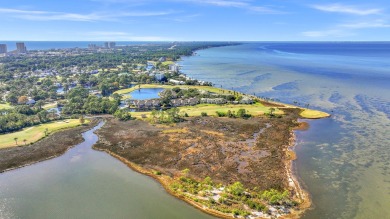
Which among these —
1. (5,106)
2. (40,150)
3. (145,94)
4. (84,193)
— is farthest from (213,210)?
(5,106)

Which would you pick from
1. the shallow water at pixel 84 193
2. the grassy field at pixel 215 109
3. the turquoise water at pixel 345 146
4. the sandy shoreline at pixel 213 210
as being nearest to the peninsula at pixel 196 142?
the sandy shoreline at pixel 213 210

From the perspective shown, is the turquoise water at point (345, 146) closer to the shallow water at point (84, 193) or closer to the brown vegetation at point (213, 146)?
the brown vegetation at point (213, 146)

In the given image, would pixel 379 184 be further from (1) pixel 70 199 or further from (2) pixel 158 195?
(1) pixel 70 199

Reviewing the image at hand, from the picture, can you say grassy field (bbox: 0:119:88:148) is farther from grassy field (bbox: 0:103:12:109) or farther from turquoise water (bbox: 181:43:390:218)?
turquoise water (bbox: 181:43:390:218)

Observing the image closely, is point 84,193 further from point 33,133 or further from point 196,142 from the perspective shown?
point 33,133

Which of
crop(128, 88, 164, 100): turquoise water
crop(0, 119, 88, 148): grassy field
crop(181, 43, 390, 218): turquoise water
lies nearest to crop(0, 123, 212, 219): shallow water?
crop(0, 119, 88, 148): grassy field
